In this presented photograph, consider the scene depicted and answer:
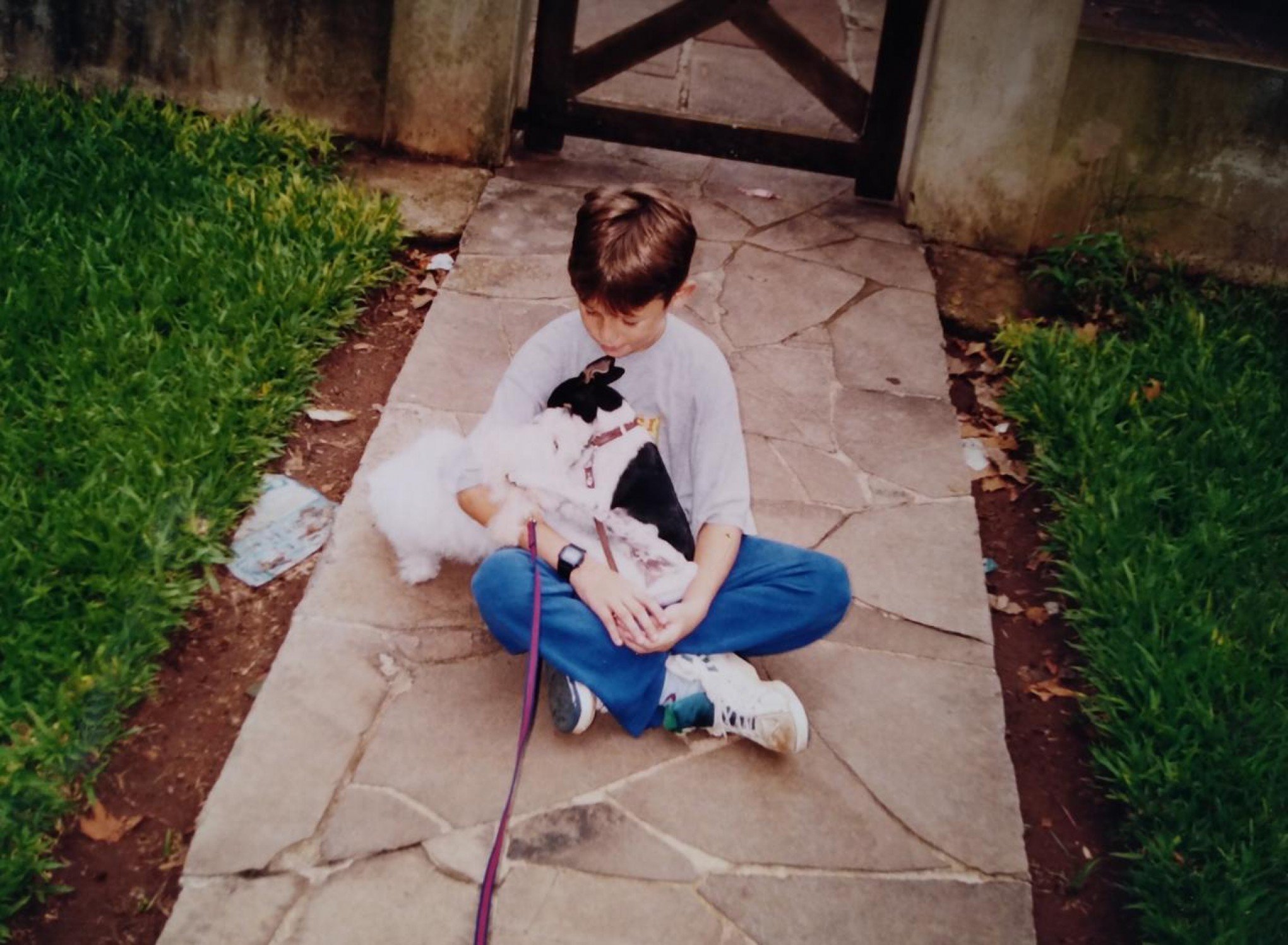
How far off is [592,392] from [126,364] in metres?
1.90

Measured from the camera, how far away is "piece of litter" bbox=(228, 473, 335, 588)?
3.50m

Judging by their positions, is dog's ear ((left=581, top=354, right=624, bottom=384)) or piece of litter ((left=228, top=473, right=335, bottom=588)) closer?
dog's ear ((left=581, top=354, right=624, bottom=384))

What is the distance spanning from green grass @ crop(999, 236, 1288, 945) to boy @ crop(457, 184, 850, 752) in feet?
2.99

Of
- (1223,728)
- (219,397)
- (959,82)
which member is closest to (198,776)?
(219,397)

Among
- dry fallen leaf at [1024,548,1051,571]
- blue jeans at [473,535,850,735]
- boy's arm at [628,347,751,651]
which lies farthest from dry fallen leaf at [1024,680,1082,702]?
boy's arm at [628,347,751,651]

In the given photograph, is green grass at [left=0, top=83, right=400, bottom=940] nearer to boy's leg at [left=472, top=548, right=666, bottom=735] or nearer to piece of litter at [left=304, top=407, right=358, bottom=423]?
piece of litter at [left=304, top=407, right=358, bottom=423]

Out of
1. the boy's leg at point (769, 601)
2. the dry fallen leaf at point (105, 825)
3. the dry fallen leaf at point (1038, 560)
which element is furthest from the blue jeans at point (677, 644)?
the dry fallen leaf at point (1038, 560)

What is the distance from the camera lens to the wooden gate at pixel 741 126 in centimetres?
530

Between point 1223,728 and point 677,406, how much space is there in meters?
1.66

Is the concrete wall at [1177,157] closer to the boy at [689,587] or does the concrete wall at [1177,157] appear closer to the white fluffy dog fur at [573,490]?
the boy at [689,587]

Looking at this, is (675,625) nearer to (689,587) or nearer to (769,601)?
(689,587)

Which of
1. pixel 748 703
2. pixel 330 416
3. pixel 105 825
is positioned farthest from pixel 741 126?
pixel 105 825

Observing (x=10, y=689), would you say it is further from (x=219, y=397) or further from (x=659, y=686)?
(x=659, y=686)

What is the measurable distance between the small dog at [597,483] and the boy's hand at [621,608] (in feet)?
0.37
